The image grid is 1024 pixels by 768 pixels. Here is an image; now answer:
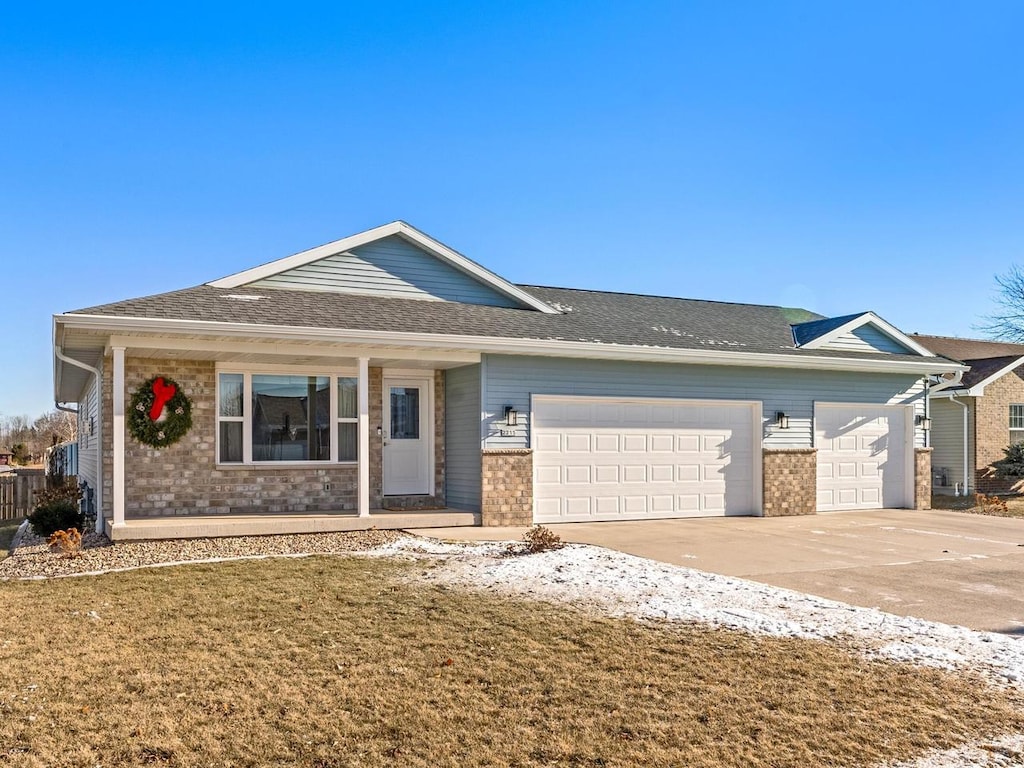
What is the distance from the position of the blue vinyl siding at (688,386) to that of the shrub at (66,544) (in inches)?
227

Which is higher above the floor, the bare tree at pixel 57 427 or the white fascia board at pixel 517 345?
the white fascia board at pixel 517 345

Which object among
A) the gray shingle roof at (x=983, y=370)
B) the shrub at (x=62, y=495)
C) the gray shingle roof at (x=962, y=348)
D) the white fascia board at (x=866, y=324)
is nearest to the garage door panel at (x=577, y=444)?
the white fascia board at (x=866, y=324)

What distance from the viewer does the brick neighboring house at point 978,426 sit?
71.6ft

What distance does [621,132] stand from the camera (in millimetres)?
14992

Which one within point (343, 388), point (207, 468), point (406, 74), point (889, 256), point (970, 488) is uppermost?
point (406, 74)

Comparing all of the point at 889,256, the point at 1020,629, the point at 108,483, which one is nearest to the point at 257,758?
the point at 1020,629

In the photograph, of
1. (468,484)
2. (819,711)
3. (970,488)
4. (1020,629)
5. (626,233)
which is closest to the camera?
(819,711)

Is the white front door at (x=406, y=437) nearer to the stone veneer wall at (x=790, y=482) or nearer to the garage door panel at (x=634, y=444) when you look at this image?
the garage door panel at (x=634, y=444)

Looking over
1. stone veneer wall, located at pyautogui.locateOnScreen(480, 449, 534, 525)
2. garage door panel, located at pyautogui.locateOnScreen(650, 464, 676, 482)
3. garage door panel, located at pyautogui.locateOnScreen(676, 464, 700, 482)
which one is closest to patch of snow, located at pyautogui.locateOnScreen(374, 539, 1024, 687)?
stone veneer wall, located at pyautogui.locateOnScreen(480, 449, 534, 525)

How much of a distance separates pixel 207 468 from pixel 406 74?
7956 mm

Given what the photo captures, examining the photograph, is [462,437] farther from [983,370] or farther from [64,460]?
[983,370]

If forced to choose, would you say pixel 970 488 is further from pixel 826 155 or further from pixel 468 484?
pixel 468 484

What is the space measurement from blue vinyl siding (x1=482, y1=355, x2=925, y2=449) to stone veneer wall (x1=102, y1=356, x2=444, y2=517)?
7.96 ft

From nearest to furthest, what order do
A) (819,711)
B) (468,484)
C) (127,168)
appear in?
(819,711) → (468,484) → (127,168)
